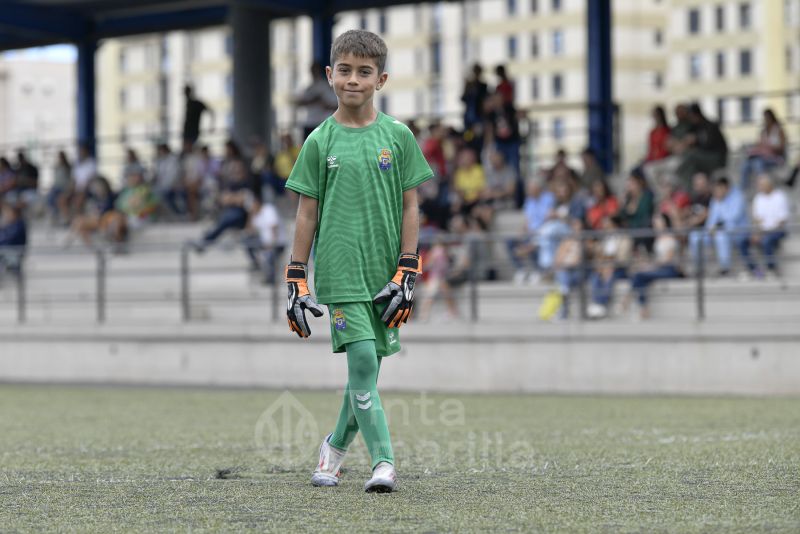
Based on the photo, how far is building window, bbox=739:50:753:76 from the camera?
337 feet

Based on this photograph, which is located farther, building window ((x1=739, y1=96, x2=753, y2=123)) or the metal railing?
building window ((x1=739, y1=96, x2=753, y2=123))

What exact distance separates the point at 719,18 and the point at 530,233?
91295mm

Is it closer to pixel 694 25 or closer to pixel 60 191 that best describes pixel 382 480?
pixel 60 191

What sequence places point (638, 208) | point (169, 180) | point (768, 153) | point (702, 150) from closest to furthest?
point (638, 208) → point (702, 150) → point (768, 153) → point (169, 180)

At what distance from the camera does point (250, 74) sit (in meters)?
26.8

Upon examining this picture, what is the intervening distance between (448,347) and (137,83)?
109m

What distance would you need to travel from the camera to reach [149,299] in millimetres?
Result: 19312

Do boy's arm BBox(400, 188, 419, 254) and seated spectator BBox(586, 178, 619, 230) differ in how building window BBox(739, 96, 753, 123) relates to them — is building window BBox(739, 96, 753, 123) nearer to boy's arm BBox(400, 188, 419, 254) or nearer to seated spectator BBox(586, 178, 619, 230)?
seated spectator BBox(586, 178, 619, 230)

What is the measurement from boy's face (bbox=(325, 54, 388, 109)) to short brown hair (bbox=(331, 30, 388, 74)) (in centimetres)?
2

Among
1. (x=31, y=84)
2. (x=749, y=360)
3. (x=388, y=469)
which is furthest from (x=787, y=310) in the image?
(x=31, y=84)

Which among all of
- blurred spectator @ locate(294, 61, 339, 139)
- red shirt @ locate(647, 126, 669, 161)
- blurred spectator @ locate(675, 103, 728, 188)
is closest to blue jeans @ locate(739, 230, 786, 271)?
blurred spectator @ locate(675, 103, 728, 188)

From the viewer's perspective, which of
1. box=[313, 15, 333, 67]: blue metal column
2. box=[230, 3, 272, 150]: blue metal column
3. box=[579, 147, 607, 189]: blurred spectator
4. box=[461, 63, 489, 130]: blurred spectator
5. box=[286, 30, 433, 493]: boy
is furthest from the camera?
box=[313, 15, 333, 67]: blue metal column

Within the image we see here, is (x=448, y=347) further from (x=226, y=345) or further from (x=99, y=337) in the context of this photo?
(x=99, y=337)

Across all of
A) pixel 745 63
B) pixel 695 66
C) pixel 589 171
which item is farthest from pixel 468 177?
pixel 695 66
